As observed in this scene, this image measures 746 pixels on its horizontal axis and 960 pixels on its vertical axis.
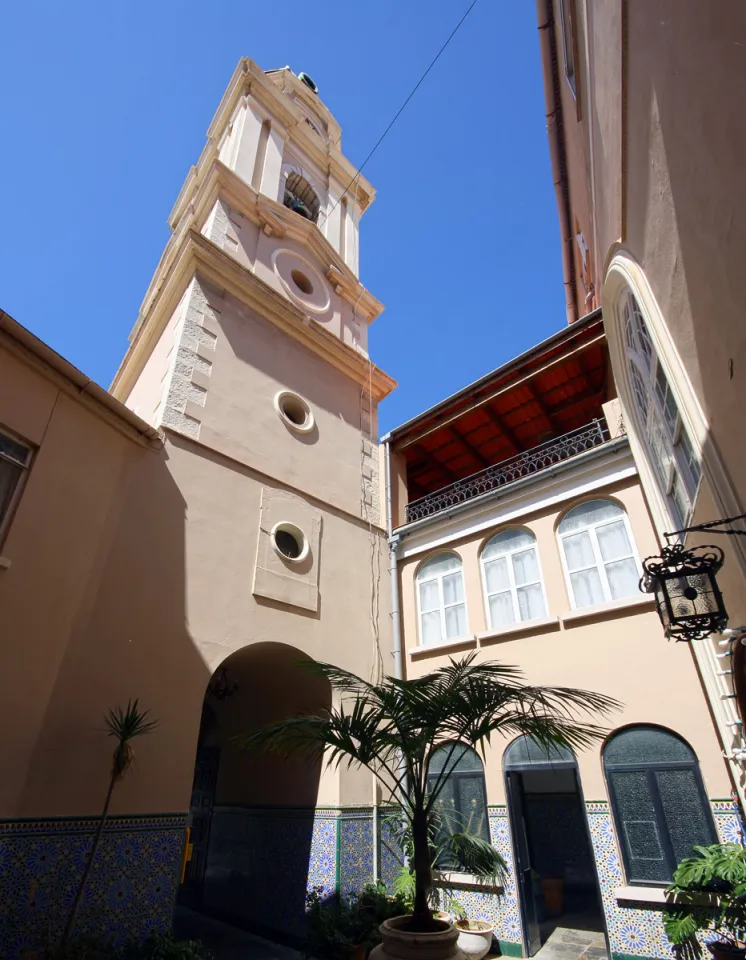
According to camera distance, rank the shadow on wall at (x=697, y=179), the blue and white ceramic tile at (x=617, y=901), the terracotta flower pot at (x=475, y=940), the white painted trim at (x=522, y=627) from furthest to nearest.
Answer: the white painted trim at (x=522, y=627) → the terracotta flower pot at (x=475, y=940) → the blue and white ceramic tile at (x=617, y=901) → the shadow on wall at (x=697, y=179)

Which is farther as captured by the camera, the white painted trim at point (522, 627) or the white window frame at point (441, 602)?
the white window frame at point (441, 602)

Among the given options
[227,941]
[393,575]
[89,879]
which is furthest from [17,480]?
[227,941]

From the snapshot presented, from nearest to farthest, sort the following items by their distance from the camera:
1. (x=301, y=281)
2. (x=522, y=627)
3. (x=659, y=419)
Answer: (x=659, y=419), (x=522, y=627), (x=301, y=281)

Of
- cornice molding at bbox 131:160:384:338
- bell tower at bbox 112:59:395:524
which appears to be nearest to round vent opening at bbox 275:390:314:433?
bell tower at bbox 112:59:395:524

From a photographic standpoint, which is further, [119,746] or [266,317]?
[266,317]

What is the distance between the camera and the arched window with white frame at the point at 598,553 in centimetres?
829

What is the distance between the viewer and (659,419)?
22.6ft

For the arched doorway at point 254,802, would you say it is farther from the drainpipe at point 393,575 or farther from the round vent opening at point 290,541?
the drainpipe at point 393,575

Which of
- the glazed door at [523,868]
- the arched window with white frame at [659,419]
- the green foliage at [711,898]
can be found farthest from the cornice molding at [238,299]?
the green foliage at [711,898]

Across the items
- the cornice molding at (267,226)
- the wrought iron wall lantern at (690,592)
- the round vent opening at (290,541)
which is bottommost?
the wrought iron wall lantern at (690,592)

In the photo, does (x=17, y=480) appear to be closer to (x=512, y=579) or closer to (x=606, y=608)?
(x=512, y=579)

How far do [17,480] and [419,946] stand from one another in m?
6.17

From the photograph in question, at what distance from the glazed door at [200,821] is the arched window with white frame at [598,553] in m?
7.43

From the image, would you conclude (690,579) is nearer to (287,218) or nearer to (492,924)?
(492,924)
